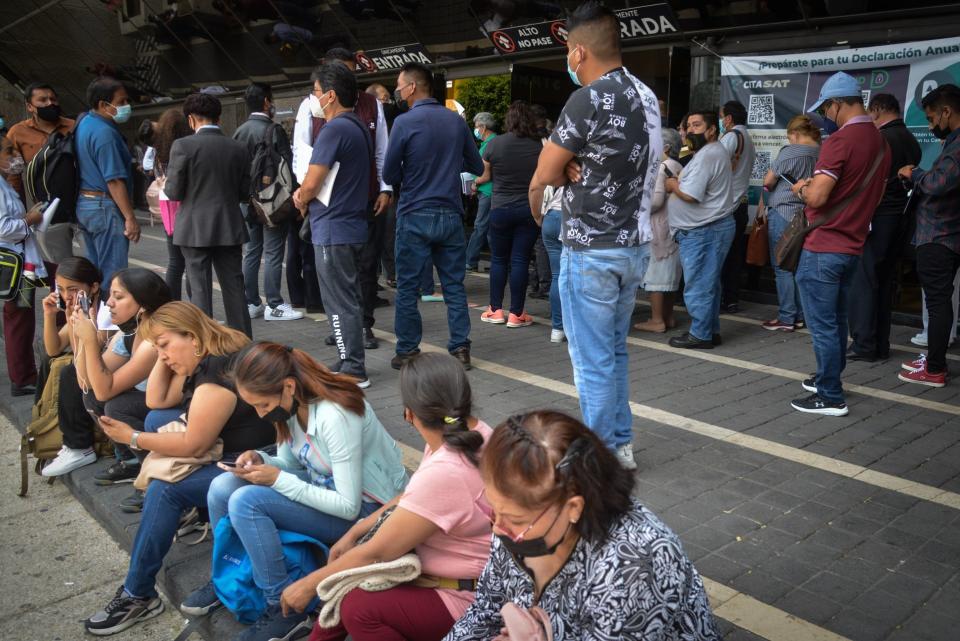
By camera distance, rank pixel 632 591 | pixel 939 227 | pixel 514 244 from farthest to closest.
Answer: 1. pixel 514 244
2. pixel 939 227
3. pixel 632 591

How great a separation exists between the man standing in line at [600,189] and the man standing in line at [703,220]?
8.68 feet

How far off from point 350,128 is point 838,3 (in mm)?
4539

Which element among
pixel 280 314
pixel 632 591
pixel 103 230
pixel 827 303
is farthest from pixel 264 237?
pixel 632 591

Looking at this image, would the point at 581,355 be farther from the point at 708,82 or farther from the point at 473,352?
the point at 708,82

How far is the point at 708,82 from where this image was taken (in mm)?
8156

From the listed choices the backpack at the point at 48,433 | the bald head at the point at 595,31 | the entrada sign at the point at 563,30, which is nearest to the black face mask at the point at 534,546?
the bald head at the point at 595,31

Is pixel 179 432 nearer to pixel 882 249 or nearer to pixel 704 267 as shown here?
pixel 704 267

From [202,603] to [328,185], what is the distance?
3.02 m

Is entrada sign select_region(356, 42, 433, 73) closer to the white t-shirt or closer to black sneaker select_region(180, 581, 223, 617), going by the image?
the white t-shirt

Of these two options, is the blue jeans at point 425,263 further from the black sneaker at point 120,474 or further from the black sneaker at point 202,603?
the black sneaker at point 202,603

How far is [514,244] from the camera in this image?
691 centimetres

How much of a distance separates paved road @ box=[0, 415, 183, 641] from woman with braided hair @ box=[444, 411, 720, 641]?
1901mm

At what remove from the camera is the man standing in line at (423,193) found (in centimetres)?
556

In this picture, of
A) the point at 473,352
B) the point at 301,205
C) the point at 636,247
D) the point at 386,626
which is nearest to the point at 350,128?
the point at 301,205
